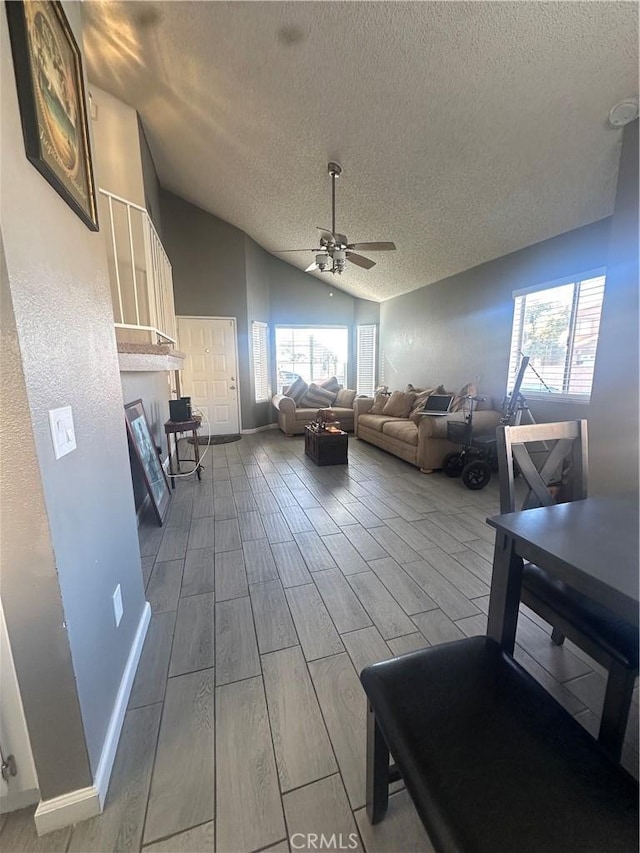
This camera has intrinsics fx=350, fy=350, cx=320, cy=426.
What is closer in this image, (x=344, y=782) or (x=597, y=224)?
(x=344, y=782)

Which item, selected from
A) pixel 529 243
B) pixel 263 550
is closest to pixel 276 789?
pixel 263 550

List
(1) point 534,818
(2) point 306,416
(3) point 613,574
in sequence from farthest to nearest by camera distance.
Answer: (2) point 306,416, (3) point 613,574, (1) point 534,818

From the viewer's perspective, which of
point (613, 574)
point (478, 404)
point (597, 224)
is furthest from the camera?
point (478, 404)

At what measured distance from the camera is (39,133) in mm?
877

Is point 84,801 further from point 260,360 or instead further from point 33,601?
point 260,360

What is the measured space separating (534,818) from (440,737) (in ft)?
0.59

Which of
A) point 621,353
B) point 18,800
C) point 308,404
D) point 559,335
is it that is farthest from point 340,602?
point 308,404

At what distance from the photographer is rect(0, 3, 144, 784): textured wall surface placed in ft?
2.70

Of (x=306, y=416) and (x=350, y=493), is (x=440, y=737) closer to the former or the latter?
(x=350, y=493)

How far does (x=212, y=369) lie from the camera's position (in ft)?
19.9

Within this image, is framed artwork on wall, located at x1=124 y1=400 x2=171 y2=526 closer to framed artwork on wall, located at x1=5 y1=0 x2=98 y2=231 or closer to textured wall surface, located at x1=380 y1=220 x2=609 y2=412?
framed artwork on wall, located at x1=5 y1=0 x2=98 y2=231

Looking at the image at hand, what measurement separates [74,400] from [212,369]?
17.1 ft

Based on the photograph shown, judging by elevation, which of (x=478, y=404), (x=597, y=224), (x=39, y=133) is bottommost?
(x=478, y=404)

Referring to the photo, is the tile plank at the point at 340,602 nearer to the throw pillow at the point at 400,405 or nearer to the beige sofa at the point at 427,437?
the beige sofa at the point at 427,437
